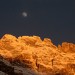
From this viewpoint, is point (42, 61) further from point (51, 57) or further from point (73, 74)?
point (73, 74)

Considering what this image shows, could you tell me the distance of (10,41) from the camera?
17562 centimetres

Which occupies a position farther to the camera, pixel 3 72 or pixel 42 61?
pixel 42 61

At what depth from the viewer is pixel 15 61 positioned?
503 feet

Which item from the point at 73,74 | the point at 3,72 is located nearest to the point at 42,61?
the point at 73,74

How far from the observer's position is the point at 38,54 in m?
170

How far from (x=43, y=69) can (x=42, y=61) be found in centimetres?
1010

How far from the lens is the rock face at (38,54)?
509 feet

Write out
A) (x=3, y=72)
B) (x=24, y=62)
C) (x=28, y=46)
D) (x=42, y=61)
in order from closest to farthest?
(x=3, y=72), (x=24, y=62), (x=42, y=61), (x=28, y=46)

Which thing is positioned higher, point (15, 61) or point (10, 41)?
point (10, 41)

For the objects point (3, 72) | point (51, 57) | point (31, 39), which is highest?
point (31, 39)

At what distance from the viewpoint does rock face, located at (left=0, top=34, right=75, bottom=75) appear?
6107 inches

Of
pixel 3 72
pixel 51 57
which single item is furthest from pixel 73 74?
pixel 3 72

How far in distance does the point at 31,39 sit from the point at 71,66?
32219 mm

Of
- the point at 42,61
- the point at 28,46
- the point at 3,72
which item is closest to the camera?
the point at 3,72
